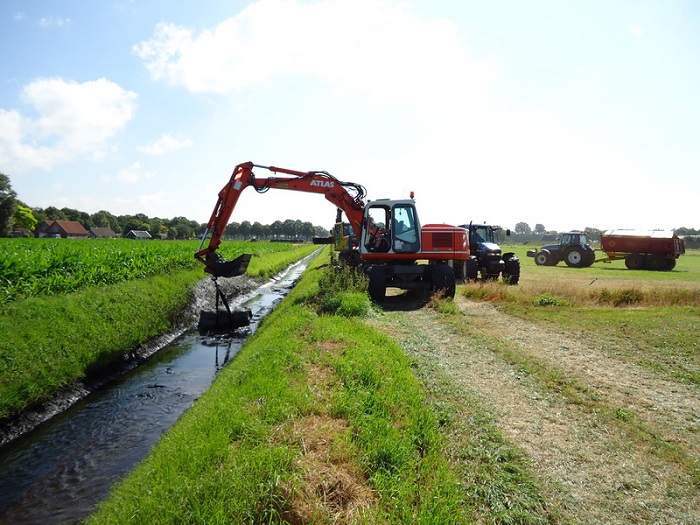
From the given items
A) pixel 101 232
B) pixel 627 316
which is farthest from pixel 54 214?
pixel 627 316

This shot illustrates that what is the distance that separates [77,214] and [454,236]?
434 ft

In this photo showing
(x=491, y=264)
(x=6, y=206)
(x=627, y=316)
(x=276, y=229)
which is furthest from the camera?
(x=276, y=229)

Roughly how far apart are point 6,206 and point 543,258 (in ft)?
218

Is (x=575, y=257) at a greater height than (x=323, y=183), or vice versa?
(x=323, y=183)

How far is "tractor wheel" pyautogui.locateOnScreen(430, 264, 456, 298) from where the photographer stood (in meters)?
13.4

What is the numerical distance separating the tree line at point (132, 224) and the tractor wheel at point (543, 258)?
49.3 meters

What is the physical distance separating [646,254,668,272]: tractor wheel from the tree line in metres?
57.0

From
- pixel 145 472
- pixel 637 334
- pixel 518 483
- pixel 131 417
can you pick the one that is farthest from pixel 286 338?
pixel 637 334

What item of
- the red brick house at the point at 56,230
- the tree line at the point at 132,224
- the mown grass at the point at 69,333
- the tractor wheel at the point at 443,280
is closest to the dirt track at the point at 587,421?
the tractor wheel at the point at 443,280

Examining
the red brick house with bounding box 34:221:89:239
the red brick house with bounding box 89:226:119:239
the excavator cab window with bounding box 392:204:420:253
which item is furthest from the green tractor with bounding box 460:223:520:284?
the red brick house with bounding box 89:226:119:239

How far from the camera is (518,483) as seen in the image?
3.72 meters

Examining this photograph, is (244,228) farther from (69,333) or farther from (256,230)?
(69,333)

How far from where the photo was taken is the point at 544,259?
3431cm

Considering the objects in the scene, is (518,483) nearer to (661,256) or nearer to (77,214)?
(661,256)
